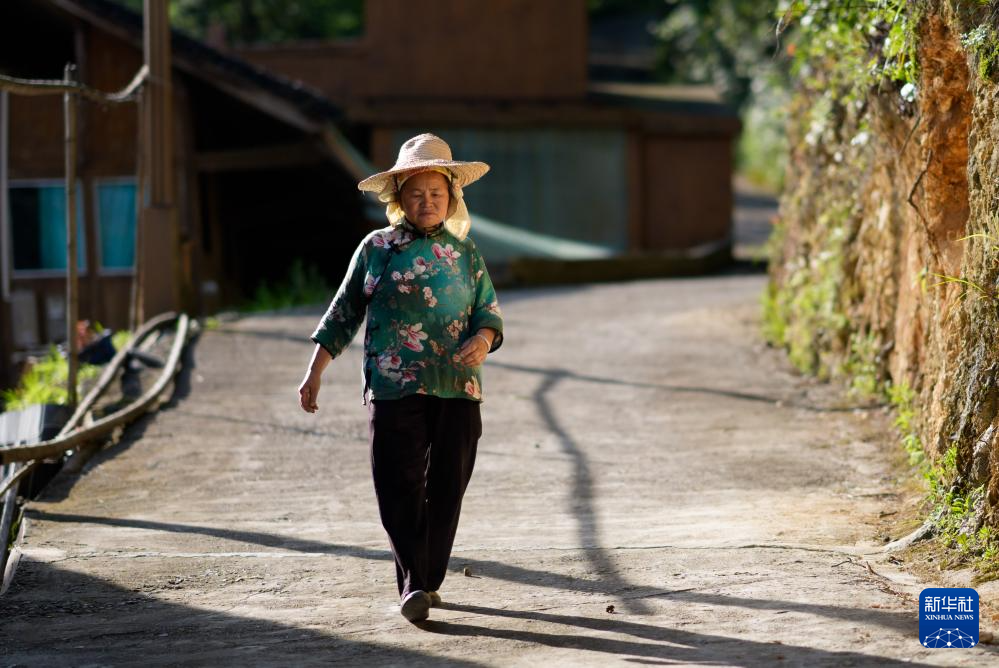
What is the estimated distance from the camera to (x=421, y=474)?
16.2 ft

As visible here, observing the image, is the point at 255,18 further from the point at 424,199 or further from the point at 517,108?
the point at 424,199

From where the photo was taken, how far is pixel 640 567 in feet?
17.8

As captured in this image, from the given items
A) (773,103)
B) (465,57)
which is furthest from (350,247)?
(773,103)

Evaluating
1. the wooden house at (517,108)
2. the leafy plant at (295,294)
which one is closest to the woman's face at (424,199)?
the leafy plant at (295,294)

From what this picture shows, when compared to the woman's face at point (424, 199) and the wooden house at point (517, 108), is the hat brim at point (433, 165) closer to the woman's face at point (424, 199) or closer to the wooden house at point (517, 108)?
the woman's face at point (424, 199)

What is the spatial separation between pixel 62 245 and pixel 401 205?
13473mm

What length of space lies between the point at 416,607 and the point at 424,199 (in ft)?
4.77

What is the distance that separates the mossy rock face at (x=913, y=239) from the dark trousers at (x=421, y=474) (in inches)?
77.1

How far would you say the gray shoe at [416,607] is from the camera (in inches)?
187

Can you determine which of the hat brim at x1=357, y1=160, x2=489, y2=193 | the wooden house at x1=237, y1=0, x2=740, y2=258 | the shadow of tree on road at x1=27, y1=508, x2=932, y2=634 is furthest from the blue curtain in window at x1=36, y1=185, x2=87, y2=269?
the hat brim at x1=357, y1=160, x2=489, y2=193

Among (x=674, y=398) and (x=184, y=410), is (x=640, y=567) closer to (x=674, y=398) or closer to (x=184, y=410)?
(x=674, y=398)

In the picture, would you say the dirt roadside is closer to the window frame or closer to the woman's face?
the woman's face

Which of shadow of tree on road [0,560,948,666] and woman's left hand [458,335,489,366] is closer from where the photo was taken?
shadow of tree on road [0,560,948,666]

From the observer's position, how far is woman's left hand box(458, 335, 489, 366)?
4.89m
